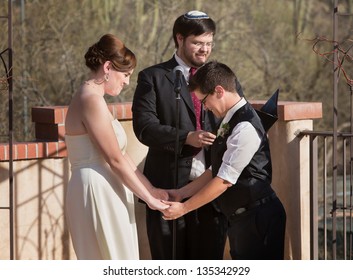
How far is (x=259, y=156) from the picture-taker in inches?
174

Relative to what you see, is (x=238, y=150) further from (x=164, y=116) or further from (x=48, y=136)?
(x=48, y=136)

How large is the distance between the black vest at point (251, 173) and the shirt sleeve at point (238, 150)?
48 mm

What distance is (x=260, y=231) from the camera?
14.6 feet

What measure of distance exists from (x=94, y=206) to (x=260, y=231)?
0.80 meters

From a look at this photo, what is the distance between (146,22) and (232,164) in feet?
37.6

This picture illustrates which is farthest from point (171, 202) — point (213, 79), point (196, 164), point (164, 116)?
point (213, 79)

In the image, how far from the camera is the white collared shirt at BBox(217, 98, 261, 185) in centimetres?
433

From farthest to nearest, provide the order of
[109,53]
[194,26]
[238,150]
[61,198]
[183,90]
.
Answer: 1. [61,198]
2. [183,90]
3. [194,26]
4. [109,53]
5. [238,150]

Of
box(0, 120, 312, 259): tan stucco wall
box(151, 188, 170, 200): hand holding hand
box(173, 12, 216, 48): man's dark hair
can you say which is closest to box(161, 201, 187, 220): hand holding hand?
box(151, 188, 170, 200): hand holding hand

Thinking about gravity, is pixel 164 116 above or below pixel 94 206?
above

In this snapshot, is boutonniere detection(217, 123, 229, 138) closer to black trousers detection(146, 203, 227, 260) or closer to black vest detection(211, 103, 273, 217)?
black vest detection(211, 103, 273, 217)

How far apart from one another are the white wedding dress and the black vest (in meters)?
0.56

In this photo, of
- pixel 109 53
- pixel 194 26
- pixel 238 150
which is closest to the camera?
pixel 238 150
